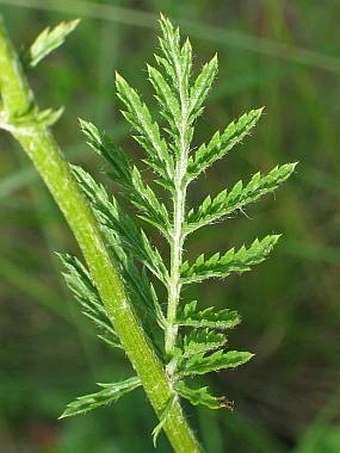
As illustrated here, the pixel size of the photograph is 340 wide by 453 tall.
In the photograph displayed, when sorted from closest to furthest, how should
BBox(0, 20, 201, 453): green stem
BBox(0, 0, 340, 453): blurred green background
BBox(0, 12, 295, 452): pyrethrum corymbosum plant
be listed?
BBox(0, 20, 201, 453): green stem
BBox(0, 12, 295, 452): pyrethrum corymbosum plant
BBox(0, 0, 340, 453): blurred green background

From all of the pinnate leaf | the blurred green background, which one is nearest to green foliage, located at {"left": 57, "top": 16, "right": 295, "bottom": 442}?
the pinnate leaf

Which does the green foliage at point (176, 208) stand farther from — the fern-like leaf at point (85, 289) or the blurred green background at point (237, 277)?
the blurred green background at point (237, 277)

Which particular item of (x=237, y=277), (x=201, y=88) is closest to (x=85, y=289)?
(x=201, y=88)

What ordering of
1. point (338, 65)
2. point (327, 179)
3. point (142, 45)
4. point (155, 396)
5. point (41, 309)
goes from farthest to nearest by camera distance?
point (142, 45) < point (41, 309) < point (327, 179) < point (338, 65) < point (155, 396)

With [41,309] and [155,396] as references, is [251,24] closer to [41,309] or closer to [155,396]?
[41,309]

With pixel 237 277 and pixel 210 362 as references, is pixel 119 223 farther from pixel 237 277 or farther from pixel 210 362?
pixel 237 277

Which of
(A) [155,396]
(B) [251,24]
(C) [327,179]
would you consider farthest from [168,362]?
(B) [251,24]

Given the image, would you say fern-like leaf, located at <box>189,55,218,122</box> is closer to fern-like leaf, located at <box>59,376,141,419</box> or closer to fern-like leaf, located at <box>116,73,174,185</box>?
fern-like leaf, located at <box>116,73,174,185</box>
